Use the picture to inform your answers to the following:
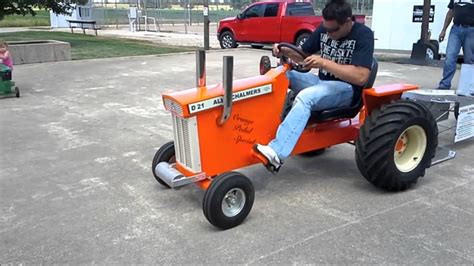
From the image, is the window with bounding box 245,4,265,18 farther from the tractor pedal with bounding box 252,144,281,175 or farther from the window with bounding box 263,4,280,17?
the tractor pedal with bounding box 252,144,281,175

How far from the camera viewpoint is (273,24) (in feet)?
51.0

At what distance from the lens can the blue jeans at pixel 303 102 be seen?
11.5 feet

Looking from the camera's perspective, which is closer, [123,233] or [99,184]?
[123,233]

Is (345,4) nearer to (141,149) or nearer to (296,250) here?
(296,250)

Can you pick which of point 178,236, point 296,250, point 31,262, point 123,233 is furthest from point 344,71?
point 31,262

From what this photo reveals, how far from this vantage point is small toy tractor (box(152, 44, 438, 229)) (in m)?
3.25

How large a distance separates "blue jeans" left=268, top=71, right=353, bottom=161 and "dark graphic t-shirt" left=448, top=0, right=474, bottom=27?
375 cm

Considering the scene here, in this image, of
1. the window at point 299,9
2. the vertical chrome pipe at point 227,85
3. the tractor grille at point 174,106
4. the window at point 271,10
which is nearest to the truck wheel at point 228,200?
the vertical chrome pipe at point 227,85

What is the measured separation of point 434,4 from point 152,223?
12.5 metres

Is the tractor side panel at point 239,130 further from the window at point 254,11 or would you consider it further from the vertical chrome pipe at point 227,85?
the window at point 254,11

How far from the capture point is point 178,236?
3.17 meters

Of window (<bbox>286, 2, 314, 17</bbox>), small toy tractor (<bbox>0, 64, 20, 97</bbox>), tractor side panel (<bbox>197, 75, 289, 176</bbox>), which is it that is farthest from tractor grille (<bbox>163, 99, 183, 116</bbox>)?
window (<bbox>286, 2, 314, 17</bbox>)

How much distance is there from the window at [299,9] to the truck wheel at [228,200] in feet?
41.3

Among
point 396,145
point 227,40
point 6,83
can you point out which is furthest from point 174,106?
point 227,40
